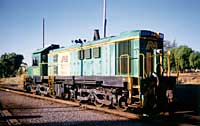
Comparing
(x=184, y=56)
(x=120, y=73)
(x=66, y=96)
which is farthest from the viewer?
(x=184, y=56)

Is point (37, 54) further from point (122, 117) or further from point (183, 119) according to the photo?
point (183, 119)

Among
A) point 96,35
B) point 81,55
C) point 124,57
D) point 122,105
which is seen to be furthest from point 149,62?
point 81,55

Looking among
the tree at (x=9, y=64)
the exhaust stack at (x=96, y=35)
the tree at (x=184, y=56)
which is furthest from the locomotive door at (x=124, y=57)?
the tree at (x=9, y=64)

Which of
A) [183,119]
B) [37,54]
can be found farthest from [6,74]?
[183,119]

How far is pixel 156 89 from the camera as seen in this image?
1095 centimetres

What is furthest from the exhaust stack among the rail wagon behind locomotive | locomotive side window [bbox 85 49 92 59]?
locomotive side window [bbox 85 49 92 59]

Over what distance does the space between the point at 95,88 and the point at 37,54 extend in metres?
9.18

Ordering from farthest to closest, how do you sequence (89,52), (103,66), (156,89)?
(89,52), (103,66), (156,89)

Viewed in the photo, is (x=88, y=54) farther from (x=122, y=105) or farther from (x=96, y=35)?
(x=122, y=105)

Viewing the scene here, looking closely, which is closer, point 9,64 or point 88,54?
point 88,54

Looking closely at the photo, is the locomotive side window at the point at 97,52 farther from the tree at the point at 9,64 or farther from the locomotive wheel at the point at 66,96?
the tree at the point at 9,64

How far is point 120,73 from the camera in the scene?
40.1ft

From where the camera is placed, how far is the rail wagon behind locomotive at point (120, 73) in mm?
11008

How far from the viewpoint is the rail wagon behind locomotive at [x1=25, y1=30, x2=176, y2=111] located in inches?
433
